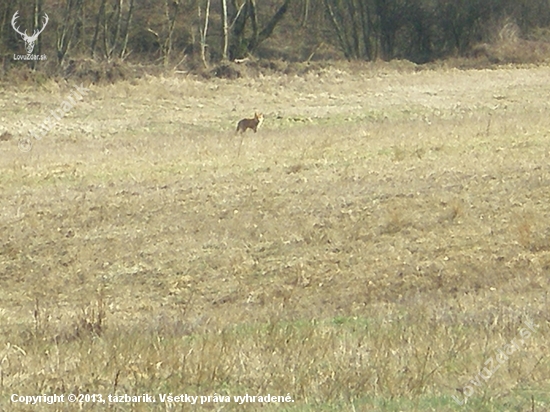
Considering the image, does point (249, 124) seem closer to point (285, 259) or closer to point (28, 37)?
point (285, 259)

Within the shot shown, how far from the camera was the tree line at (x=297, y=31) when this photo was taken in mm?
41406

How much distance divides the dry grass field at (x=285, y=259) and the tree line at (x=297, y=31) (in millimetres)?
17642

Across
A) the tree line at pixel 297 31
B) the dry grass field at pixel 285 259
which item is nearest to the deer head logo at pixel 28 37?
the tree line at pixel 297 31

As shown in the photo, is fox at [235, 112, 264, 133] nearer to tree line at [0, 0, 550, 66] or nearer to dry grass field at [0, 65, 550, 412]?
dry grass field at [0, 65, 550, 412]

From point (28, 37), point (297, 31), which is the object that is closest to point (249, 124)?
point (28, 37)

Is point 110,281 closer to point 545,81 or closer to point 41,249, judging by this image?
point 41,249

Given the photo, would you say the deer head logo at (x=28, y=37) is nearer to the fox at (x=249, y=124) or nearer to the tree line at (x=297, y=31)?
the tree line at (x=297, y=31)

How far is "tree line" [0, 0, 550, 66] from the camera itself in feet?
136

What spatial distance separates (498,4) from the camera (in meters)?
45.2

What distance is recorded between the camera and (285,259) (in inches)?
451

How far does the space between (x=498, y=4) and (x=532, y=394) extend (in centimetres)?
4332

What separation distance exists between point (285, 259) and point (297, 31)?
4332 centimetres

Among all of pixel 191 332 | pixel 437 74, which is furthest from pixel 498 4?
pixel 191 332

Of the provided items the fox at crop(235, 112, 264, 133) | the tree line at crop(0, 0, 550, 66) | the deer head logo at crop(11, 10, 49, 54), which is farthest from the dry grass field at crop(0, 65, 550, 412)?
the tree line at crop(0, 0, 550, 66)
